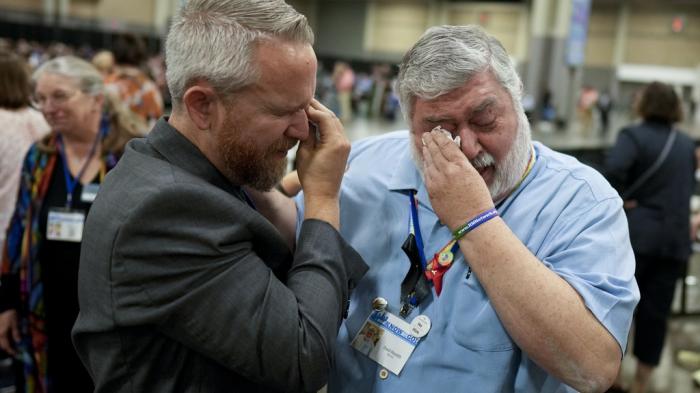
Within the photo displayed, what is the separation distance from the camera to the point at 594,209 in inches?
51.6

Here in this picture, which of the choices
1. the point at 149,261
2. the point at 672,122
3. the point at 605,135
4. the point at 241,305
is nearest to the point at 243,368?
the point at 241,305

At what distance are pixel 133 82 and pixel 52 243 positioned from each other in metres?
3.11

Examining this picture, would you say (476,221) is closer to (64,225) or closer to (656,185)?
(64,225)

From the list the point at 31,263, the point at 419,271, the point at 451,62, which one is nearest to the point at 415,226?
the point at 419,271

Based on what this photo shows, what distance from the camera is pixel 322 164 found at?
1.29 metres

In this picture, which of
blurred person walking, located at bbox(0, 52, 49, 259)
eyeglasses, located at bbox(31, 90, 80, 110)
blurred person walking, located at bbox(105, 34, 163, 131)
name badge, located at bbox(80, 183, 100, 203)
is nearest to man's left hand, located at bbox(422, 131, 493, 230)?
name badge, located at bbox(80, 183, 100, 203)

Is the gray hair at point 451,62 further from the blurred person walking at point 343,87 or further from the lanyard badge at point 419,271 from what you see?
the blurred person walking at point 343,87

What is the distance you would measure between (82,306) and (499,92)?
0.94m

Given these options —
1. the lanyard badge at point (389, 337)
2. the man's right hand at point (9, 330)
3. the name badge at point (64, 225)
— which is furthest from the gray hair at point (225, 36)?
the man's right hand at point (9, 330)

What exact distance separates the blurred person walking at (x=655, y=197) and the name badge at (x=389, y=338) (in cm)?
286

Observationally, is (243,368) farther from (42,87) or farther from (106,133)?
(42,87)

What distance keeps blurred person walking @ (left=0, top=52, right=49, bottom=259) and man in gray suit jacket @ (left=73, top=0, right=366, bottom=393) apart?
2.56m

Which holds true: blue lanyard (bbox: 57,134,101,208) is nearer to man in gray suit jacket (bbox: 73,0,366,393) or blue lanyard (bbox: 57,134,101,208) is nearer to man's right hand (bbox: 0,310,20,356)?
man's right hand (bbox: 0,310,20,356)

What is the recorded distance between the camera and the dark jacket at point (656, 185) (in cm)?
383
